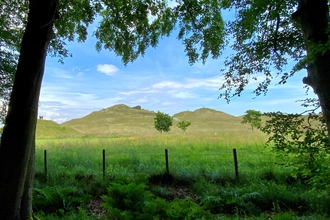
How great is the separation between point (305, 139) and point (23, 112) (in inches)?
183

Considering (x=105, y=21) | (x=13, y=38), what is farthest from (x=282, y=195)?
(x=13, y=38)

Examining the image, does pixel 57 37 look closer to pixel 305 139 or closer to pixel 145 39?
pixel 145 39

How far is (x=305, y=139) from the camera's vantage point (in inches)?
168

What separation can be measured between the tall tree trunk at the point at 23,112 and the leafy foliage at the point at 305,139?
3.99 meters

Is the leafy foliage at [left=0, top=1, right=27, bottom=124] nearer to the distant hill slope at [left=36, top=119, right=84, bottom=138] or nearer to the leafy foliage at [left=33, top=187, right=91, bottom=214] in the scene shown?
the leafy foliage at [left=33, top=187, right=91, bottom=214]

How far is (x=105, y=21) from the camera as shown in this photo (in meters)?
7.04

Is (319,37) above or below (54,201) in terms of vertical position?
above

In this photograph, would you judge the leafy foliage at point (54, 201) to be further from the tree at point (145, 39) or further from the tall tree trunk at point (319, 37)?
the tall tree trunk at point (319, 37)

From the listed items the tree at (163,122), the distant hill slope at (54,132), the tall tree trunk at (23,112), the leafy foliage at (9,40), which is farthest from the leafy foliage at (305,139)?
the tree at (163,122)

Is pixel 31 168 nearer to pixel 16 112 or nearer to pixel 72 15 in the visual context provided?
pixel 16 112

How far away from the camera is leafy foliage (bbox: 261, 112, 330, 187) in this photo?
13.7 feet

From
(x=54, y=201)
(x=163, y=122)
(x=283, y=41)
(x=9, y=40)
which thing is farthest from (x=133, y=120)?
(x=283, y=41)

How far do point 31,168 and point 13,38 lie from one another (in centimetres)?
479

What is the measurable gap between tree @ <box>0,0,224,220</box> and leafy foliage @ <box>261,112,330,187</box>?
2.76 meters
